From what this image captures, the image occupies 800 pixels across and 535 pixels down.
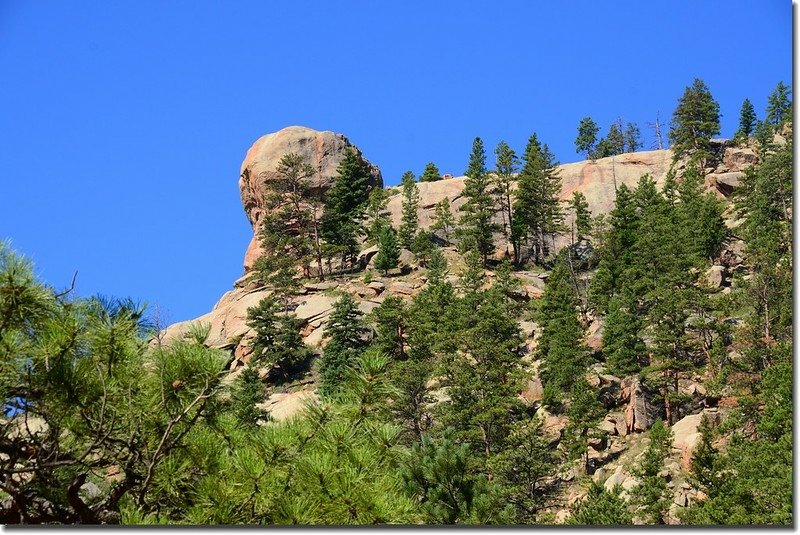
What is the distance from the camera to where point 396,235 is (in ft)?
204

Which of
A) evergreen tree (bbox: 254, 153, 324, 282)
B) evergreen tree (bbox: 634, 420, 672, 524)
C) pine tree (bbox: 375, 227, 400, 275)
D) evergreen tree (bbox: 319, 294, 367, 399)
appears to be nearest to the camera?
evergreen tree (bbox: 634, 420, 672, 524)

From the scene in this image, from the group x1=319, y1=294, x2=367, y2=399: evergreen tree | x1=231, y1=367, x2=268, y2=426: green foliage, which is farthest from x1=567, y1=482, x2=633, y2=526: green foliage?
x1=319, y1=294, x2=367, y2=399: evergreen tree

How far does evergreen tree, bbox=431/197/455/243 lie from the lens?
206 feet

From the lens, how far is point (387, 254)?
2299 inches

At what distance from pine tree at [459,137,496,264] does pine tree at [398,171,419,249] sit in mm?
3038

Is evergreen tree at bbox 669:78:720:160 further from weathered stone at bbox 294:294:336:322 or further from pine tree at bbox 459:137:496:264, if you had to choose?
weathered stone at bbox 294:294:336:322

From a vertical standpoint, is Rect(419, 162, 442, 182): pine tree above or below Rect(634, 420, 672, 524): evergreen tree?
above

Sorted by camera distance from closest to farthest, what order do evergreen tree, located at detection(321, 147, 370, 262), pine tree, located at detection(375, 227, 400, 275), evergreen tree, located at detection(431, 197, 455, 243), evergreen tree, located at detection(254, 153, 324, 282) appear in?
1. evergreen tree, located at detection(254, 153, 324, 282)
2. pine tree, located at detection(375, 227, 400, 275)
3. evergreen tree, located at detection(321, 147, 370, 262)
4. evergreen tree, located at detection(431, 197, 455, 243)

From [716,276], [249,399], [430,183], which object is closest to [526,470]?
[249,399]

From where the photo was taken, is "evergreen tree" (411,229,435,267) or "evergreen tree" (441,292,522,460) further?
"evergreen tree" (411,229,435,267)

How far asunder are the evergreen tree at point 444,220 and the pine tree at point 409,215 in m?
1.29

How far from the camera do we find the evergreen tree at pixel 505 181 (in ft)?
209

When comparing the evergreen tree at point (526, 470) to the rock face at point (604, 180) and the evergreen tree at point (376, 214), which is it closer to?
the evergreen tree at point (376, 214)

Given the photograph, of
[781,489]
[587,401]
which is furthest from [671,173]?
[781,489]
